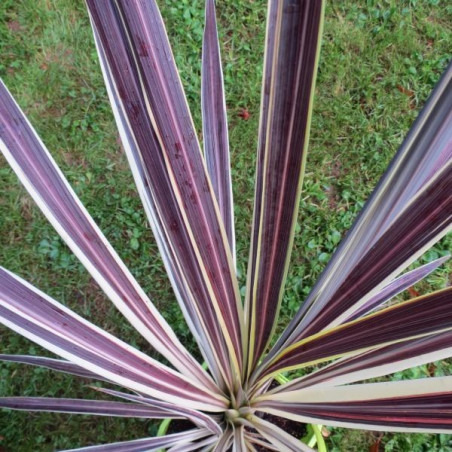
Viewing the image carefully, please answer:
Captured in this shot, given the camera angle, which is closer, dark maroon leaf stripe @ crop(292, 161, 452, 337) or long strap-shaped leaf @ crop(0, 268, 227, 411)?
dark maroon leaf stripe @ crop(292, 161, 452, 337)

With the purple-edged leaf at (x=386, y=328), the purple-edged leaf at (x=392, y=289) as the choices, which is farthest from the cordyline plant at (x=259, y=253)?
the purple-edged leaf at (x=392, y=289)

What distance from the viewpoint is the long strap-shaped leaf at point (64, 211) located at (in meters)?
0.67

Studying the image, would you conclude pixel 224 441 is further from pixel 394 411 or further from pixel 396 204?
pixel 396 204

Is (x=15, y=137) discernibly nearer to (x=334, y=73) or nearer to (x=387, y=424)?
(x=387, y=424)

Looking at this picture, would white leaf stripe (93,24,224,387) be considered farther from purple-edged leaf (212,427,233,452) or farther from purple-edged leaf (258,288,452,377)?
purple-edged leaf (258,288,452,377)

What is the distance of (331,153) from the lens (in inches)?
72.0

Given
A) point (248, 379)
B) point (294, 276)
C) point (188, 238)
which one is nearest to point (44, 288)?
point (294, 276)

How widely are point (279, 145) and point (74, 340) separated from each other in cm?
39

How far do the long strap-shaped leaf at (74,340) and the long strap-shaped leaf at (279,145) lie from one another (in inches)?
7.7

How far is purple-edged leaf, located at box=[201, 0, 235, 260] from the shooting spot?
2.94 feet

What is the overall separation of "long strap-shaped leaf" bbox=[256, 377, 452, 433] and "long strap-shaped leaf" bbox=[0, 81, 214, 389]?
0.93ft

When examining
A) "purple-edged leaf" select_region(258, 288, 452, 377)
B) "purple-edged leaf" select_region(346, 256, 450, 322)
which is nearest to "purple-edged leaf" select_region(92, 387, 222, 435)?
"purple-edged leaf" select_region(258, 288, 452, 377)

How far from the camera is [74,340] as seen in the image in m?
0.68

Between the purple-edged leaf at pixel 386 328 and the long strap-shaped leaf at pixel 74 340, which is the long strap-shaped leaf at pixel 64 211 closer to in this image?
the long strap-shaped leaf at pixel 74 340
